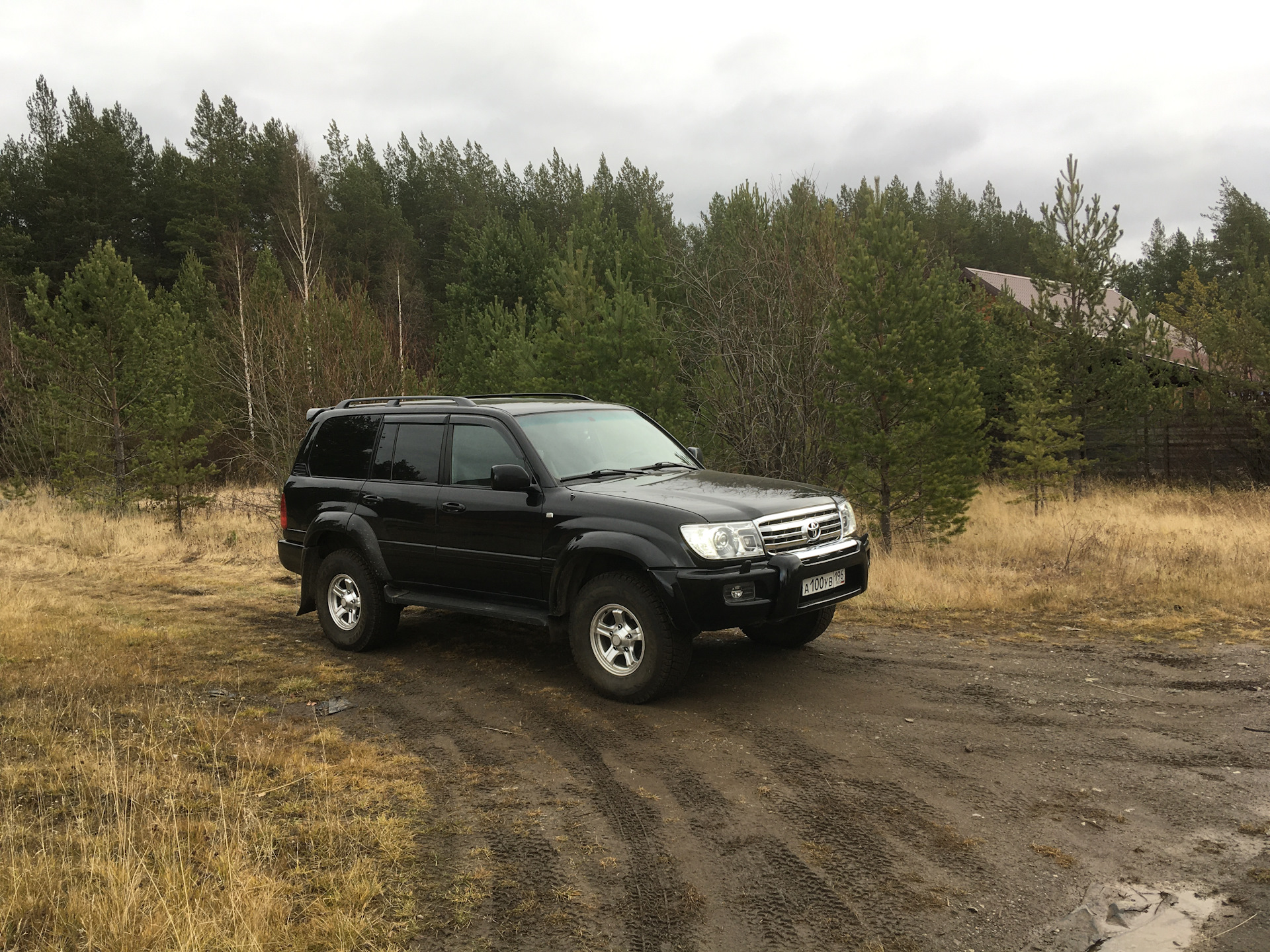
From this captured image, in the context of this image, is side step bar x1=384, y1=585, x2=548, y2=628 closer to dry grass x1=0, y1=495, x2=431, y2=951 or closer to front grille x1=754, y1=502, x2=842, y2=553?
dry grass x1=0, y1=495, x2=431, y2=951

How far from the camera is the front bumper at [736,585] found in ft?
17.7

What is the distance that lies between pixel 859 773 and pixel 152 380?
1849cm

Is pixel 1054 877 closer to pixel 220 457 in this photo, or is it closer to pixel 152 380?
pixel 152 380

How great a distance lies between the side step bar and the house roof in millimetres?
18044

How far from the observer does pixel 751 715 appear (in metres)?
5.53

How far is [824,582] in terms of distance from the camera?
5.87 meters

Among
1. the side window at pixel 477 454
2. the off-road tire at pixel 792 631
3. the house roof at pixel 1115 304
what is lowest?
the off-road tire at pixel 792 631

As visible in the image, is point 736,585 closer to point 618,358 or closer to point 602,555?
point 602,555

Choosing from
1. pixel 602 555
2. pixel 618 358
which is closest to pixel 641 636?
pixel 602 555

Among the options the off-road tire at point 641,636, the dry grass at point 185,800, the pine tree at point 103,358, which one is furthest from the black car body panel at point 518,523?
the pine tree at point 103,358

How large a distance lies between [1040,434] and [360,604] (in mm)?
16588

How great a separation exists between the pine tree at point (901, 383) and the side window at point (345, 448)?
770cm

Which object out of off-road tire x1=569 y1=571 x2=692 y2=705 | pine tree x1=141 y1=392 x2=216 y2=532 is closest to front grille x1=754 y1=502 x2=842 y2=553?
off-road tire x1=569 y1=571 x2=692 y2=705

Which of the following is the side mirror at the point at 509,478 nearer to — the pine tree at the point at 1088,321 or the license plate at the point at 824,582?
the license plate at the point at 824,582
